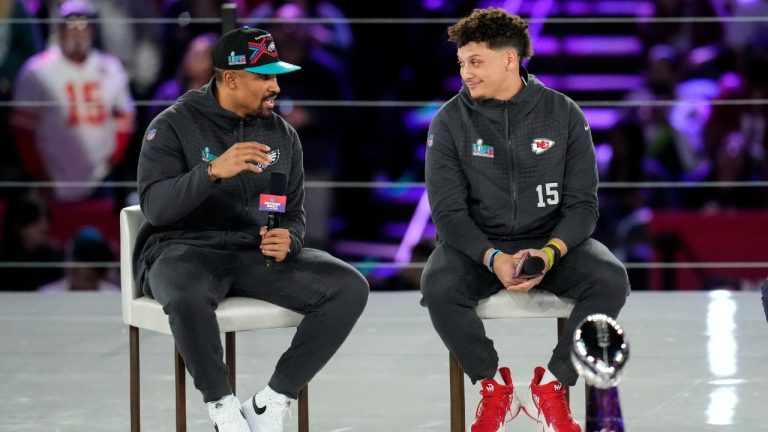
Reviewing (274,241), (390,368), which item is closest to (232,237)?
(274,241)

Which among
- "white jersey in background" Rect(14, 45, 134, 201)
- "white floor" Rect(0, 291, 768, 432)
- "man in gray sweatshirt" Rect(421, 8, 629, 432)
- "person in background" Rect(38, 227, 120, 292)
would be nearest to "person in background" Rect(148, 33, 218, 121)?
"white jersey in background" Rect(14, 45, 134, 201)

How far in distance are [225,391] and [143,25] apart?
290 cm

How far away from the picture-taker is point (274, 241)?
281 cm

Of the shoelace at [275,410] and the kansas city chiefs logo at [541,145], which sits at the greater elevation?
the kansas city chiefs logo at [541,145]

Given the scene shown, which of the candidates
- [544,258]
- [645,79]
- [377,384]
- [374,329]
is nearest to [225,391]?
[544,258]

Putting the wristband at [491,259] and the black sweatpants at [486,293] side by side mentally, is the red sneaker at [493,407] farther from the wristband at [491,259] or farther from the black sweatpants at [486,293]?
the wristband at [491,259]

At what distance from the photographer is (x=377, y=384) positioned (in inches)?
141

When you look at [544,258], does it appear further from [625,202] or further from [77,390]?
[625,202]

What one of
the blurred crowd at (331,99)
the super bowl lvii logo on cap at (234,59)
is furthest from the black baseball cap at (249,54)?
the blurred crowd at (331,99)

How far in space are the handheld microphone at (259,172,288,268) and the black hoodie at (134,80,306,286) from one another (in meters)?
0.09

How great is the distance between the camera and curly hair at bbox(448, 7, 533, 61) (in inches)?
118

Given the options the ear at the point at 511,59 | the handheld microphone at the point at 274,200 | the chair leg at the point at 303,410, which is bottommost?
the chair leg at the point at 303,410

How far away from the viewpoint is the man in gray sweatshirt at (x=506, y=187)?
2.81 meters

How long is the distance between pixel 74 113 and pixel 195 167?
103 inches
